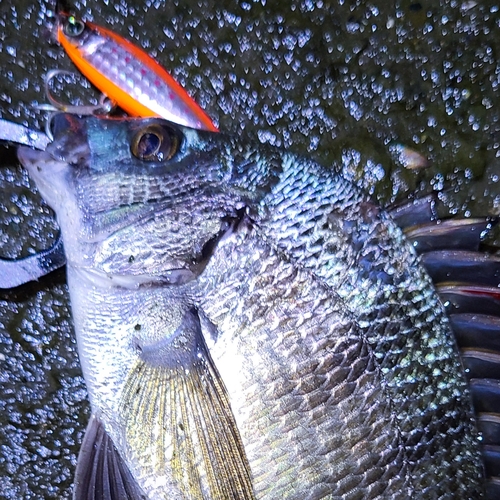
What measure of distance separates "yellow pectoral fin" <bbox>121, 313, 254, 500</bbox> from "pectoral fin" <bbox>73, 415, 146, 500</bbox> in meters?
0.23

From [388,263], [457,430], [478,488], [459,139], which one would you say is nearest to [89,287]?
[388,263]

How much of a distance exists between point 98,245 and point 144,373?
365mm

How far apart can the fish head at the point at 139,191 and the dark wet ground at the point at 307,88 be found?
50cm

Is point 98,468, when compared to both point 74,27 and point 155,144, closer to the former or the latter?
point 155,144

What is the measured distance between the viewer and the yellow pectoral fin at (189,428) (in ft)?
3.98

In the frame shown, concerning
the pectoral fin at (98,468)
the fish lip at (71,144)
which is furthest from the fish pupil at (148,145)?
the pectoral fin at (98,468)

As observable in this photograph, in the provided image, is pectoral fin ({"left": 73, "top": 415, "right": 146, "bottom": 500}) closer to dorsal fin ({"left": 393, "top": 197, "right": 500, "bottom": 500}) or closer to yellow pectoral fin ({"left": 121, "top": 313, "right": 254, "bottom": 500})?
yellow pectoral fin ({"left": 121, "top": 313, "right": 254, "bottom": 500})

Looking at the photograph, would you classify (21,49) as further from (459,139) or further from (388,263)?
(459,139)

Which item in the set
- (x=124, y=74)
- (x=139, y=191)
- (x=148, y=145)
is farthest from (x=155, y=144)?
(x=124, y=74)

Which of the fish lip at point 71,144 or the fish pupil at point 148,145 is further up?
the fish lip at point 71,144

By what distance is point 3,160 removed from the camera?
5.37 feet

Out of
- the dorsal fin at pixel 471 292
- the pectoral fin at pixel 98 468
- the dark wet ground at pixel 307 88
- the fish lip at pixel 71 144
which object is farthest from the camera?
the dark wet ground at pixel 307 88

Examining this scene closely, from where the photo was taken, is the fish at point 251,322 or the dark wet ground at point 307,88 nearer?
the fish at point 251,322

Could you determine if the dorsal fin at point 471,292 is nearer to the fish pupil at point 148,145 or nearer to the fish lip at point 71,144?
the fish pupil at point 148,145
